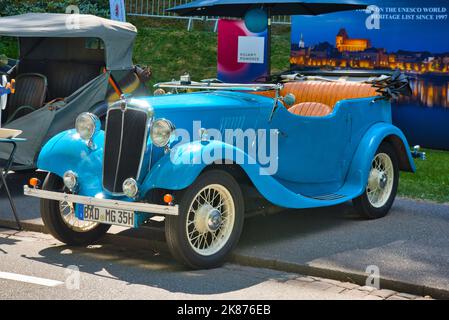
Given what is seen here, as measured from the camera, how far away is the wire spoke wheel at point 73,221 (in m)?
7.07

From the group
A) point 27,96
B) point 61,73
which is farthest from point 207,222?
point 61,73

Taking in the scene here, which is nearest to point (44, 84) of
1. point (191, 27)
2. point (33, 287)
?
point (33, 287)

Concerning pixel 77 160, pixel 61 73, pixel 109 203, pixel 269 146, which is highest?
pixel 61 73

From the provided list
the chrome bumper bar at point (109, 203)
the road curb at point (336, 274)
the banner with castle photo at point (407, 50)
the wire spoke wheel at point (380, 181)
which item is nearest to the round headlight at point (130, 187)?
the chrome bumper bar at point (109, 203)

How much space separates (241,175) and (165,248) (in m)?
0.88

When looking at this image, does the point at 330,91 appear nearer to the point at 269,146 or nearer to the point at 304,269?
the point at 269,146

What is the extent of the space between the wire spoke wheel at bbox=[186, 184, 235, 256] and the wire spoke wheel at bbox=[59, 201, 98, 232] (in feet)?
3.59

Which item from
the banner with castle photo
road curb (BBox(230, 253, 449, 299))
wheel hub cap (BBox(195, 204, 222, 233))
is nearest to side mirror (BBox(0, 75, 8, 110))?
wheel hub cap (BBox(195, 204, 222, 233))

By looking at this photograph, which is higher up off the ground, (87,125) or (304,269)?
(87,125)

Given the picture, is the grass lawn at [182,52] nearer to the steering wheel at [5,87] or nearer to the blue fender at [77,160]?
the steering wheel at [5,87]

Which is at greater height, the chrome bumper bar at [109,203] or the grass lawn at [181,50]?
the grass lawn at [181,50]

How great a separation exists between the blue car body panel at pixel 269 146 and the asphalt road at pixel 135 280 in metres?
0.57

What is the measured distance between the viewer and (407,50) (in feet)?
41.5

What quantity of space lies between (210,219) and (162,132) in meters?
0.77
